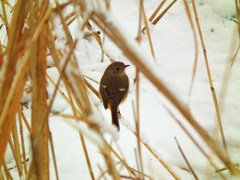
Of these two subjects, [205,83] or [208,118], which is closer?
[208,118]

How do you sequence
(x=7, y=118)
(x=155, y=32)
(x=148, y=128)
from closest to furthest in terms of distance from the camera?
(x=7, y=118)
(x=148, y=128)
(x=155, y=32)

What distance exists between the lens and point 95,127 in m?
0.35

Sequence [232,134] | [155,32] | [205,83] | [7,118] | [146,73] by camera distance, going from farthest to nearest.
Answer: [155,32] → [205,83] → [232,134] → [7,118] → [146,73]

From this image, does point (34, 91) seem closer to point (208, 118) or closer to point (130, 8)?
point (208, 118)

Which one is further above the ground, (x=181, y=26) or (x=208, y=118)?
(x=181, y=26)

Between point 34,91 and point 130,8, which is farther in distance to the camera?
point 130,8

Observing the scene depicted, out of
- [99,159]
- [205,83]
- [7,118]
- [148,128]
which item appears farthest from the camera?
[205,83]

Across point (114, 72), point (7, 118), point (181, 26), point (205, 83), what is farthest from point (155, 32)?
point (7, 118)

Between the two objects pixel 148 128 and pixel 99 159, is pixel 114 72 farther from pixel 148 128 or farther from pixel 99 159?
pixel 99 159

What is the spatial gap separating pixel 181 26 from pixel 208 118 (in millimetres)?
1077

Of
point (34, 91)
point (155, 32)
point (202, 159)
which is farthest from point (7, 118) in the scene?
point (155, 32)

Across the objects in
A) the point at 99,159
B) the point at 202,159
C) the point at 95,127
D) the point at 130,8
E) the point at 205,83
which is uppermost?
the point at 130,8

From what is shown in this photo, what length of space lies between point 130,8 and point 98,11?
2633 mm

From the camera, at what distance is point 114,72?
6.17ft
